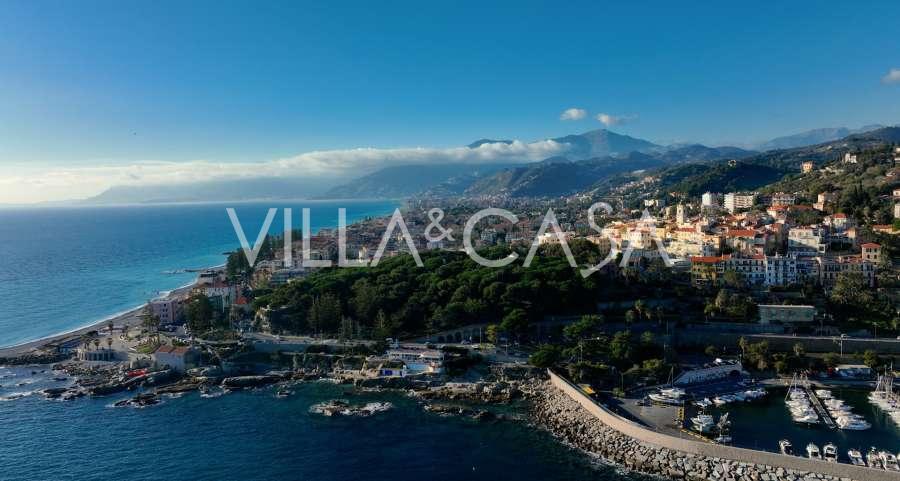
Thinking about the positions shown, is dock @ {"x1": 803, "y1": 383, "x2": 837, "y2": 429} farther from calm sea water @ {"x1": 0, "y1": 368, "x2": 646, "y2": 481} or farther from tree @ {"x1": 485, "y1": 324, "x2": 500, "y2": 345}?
tree @ {"x1": 485, "y1": 324, "x2": 500, "y2": 345}

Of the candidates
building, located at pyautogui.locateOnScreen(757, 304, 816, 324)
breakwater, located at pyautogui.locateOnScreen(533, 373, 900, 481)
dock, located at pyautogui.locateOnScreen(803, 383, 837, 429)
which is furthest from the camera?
building, located at pyautogui.locateOnScreen(757, 304, 816, 324)

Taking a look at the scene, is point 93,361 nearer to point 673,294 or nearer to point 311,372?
point 311,372

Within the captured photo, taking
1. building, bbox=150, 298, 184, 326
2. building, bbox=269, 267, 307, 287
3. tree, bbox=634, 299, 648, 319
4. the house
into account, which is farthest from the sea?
building, bbox=269, 267, 307, 287

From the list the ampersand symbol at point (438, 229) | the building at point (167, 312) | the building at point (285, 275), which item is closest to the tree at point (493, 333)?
the building at point (167, 312)

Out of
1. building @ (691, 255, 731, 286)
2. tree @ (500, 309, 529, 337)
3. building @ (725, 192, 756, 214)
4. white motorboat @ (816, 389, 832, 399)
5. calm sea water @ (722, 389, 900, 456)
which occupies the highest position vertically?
building @ (725, 192, 756, 214)

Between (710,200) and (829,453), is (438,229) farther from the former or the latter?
(829,453)

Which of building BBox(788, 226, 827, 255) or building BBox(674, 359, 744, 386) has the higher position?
building BBox(788, 226, 827, 255)

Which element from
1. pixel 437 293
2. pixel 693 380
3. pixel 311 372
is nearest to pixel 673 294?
pixel 693 380

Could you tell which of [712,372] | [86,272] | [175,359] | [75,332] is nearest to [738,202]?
[712,372]
